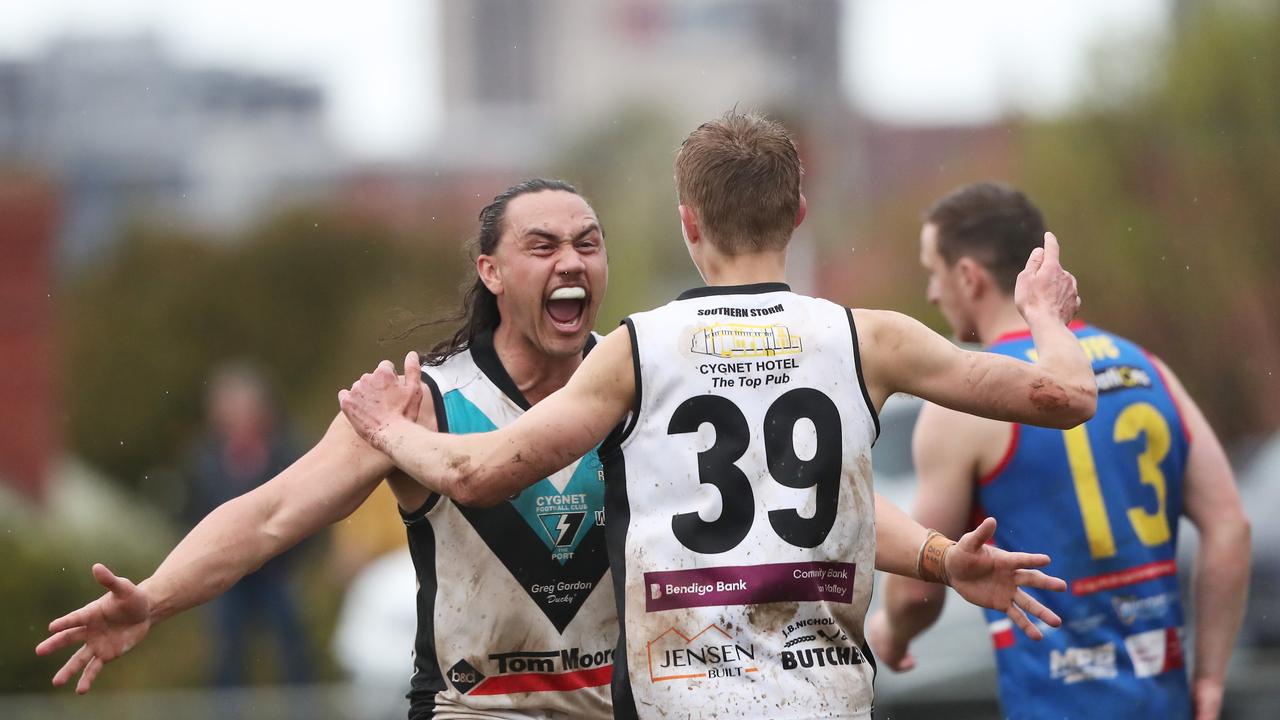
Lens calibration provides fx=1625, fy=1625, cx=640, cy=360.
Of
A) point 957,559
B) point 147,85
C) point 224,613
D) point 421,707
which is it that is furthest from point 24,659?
point 147,85

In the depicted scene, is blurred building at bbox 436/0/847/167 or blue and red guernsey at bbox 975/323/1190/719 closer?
blue and red guernsey at bbox 975/323/1190/719

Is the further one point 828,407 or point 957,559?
point 957,559

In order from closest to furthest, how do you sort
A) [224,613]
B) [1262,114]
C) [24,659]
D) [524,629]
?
[524,629]
[224,613]
[24,659]
[1262,114]

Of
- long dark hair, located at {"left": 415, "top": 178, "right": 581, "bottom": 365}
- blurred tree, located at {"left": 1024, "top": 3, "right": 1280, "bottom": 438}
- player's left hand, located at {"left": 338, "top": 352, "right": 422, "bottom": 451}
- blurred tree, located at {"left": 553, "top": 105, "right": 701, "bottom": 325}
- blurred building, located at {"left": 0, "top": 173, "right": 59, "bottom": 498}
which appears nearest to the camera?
player's left hand, located at {"left": 338, "top": 352, "right": 422, "bottom": 451}

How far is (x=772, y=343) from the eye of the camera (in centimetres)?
387

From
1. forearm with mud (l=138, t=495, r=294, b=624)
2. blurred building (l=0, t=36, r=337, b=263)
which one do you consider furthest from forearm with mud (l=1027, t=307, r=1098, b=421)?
blurred building (l=0, t=36, r=337, b=263)

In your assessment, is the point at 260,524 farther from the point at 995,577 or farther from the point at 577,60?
the point at 577,60

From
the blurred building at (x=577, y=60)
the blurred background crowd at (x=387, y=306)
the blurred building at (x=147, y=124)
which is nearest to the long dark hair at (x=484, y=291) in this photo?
the blurred background crowd at (x=387, y=306)

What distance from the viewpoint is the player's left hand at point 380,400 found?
424 centimetres

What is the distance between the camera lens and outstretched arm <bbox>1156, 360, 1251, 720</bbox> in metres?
5.28

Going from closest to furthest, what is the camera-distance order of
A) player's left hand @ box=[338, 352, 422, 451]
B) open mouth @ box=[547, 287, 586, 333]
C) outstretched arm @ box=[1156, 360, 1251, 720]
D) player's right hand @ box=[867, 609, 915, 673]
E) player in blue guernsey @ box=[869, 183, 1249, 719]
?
1. player's left hand @ box=[338, 352, 422, 451]
2. open mouth @ box=[547, 287, 586, 333]
3. player in blue guernsey @ box=[869, 183, 1249, 719]
4. outstretched arm @ box=[1156, 360, 1251, 720]
5. player's right hand @ box=[867, 609, 915, 673]

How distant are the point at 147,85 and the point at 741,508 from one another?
288 ft

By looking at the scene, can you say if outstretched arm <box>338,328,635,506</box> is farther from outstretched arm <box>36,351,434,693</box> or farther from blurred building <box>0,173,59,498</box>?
blurred building <box>0,173,59,498</box>

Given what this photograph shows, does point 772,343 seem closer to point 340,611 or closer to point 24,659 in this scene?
point 24,659
